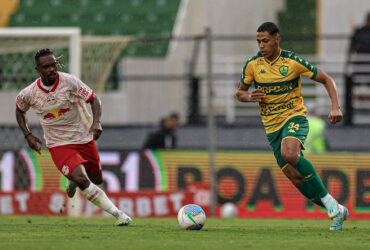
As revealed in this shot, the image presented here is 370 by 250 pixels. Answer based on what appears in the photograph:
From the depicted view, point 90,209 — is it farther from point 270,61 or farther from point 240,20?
point 240,20

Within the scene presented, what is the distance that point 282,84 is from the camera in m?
8.25

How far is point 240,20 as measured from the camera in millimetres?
18922

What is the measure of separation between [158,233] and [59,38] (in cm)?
693

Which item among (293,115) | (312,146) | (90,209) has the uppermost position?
(293,115)

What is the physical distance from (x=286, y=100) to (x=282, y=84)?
7.0 inches

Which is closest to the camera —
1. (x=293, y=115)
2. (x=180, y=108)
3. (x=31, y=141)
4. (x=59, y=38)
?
(x=293, y=115)

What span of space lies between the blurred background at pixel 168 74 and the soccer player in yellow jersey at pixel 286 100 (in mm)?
4473

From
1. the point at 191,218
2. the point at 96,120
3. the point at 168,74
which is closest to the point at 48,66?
the point at 96,120

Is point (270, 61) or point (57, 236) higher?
point (270, 61)

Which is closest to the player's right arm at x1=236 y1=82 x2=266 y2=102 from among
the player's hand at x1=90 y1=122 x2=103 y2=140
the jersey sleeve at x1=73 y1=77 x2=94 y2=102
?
the player's hand at x1=90 y1=122 x2=103 y2=140

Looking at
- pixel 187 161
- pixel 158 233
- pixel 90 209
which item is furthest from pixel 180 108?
pixel 158 233

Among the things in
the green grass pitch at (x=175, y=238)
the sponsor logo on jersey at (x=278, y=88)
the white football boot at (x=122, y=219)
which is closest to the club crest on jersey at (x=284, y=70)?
the sponsor logo on jersey at (x=278, y=88)

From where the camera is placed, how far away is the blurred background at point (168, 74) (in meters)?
13.5

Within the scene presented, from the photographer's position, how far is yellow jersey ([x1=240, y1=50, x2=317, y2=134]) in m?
8.23
